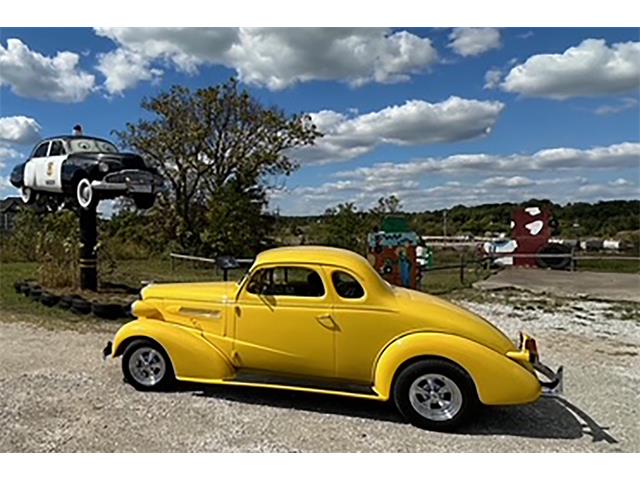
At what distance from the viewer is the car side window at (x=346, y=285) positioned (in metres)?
4.84

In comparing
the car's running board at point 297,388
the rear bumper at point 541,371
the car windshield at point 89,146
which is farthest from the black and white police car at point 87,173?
the rear bumper at point 541,371

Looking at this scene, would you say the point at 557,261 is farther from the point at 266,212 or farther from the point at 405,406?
the point at 405,406

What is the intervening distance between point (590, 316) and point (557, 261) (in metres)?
9.24

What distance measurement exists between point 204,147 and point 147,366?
1615cm

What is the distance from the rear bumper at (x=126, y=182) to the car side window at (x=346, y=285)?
658 centimetres

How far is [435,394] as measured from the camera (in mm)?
4500

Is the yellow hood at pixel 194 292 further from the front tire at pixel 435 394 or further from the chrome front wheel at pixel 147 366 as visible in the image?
the front tire at pixel 435 394

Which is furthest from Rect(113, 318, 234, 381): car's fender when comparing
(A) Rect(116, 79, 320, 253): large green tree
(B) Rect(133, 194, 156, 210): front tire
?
(A) Rect(116, 79, 320, 253): large green tree

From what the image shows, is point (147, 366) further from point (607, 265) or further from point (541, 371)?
point (607, 265)

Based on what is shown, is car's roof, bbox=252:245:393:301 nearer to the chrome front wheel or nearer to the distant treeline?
the chrome front wheel

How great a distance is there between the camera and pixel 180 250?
781 inches

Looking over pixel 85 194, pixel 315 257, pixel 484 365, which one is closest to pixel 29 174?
pixel 85 194

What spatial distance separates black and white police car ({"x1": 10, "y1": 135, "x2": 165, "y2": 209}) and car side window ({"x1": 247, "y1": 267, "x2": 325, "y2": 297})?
19.9ft

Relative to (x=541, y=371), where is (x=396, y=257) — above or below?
above
